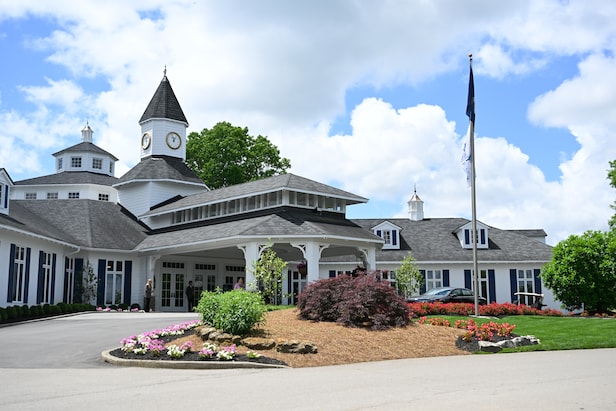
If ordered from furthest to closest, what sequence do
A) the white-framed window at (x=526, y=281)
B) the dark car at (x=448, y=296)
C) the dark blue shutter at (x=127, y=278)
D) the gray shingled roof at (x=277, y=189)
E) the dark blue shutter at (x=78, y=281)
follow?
the white-framed window at (x=526, y=281), the dark blue shutter at (x=127, y=278), the dark blue shutter at (x=78, y=281), the gray shingled roof at (x=277, y=189), the dark car at (x=448, y=296)

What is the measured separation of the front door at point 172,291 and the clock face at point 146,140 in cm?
1123

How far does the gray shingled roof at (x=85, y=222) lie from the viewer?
30688mm

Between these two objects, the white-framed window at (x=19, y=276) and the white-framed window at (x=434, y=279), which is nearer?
the white-framed window at (x=19, y=276)

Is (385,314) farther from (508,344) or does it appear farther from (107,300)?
(107,300)

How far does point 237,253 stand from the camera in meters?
34.9

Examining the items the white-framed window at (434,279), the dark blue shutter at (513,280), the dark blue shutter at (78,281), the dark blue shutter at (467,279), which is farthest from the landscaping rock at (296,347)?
the dark blue shutter at (513,280)

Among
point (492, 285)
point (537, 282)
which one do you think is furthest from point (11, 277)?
point (537, 282)

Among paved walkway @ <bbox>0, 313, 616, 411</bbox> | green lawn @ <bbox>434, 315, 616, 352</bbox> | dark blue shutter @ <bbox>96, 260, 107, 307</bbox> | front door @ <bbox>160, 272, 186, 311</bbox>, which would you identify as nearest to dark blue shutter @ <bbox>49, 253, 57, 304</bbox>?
dark blue shutter @ <bbox>96, 260, 107, 307</bbox>

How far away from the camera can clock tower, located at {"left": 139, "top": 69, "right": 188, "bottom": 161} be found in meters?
41.6

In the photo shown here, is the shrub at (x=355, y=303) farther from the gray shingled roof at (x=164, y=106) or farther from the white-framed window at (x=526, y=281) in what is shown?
the gray shingled roof at (x=164, y=106)

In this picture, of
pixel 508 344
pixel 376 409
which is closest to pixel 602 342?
pixel 508 344

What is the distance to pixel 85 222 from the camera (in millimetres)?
33562

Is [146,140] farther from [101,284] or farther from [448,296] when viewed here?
[448,296]

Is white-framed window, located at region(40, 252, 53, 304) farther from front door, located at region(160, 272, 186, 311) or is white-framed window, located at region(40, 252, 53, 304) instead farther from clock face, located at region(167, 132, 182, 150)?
clock face, located at region(167, 132, 182, 150)
